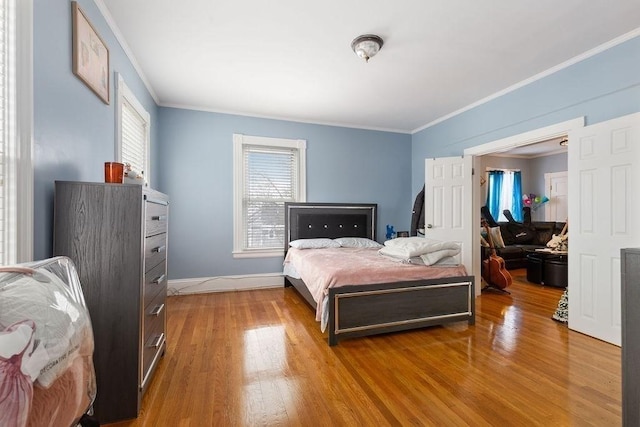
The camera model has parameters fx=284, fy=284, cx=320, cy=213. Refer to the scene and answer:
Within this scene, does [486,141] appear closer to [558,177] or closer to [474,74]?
[474,74]

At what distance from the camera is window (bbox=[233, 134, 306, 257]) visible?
4086mm

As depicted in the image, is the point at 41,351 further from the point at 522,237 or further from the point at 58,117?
the point at 522,237

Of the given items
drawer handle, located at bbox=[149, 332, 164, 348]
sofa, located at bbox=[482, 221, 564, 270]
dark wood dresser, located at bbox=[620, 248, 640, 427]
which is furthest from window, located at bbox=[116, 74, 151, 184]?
sofa, located at bbox=[482, 221, 564, 270]

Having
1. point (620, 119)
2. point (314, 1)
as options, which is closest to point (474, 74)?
point (620, 119)

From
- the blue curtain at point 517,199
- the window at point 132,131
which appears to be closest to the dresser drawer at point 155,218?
the window at point 132,131

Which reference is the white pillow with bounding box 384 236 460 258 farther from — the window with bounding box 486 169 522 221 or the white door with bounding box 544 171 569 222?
the white door with bounding box 544 171 569 222

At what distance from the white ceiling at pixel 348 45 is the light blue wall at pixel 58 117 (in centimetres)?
64

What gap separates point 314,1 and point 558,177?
6.61m

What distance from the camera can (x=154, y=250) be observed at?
5.98 ft

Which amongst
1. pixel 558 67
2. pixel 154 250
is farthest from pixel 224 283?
pixel 558 67

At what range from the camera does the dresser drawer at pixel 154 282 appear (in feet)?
5.47

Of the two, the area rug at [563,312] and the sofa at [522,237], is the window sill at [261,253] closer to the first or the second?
the area rug at [563,312]

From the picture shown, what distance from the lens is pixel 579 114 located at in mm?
2688

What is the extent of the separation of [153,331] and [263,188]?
2674 mm
